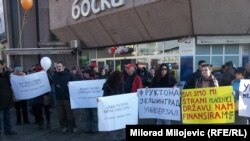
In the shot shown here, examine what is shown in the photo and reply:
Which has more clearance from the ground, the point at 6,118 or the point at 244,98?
the point at 244,98

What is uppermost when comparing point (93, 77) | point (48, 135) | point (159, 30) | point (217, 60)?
point (159, 30)

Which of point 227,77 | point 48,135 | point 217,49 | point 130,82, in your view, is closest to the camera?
point 130,82

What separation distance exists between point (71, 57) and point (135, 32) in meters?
11.2

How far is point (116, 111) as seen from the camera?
6.07 m

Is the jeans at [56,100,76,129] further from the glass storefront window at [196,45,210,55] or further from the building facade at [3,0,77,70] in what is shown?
the building facade at [3,0,77,70]

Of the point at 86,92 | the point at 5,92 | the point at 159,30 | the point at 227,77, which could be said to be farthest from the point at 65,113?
the point at 159,30

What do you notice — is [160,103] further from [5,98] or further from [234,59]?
[234,59]

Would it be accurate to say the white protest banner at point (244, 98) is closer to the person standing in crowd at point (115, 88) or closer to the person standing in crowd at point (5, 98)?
the person standing in crowd at point (115, 88)

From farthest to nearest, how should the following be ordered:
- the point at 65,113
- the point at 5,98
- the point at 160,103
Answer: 1. the point at 65,113
2. the point at 5,98
3. the point at 160,103

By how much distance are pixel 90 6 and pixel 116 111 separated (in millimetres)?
13330

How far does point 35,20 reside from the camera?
29.6 meters

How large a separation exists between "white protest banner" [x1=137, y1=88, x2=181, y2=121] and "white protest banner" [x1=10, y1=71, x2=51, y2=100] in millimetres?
2783

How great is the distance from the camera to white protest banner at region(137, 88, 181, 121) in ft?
21.1

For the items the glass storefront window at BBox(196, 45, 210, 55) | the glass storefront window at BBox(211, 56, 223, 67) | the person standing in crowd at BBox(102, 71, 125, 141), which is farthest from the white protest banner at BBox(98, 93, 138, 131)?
the glass storefront window at BBox(211, 56, 223, 67)
